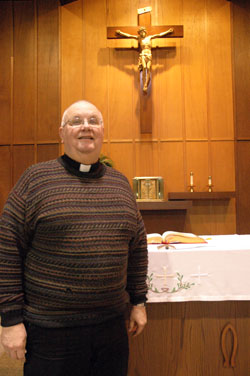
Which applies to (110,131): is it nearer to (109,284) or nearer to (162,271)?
(162,271)

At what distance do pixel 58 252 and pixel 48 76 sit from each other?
16.1 ft

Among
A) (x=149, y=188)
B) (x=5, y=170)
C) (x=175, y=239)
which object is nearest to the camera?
(x=175, y=239)

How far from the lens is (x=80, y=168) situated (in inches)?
57.2

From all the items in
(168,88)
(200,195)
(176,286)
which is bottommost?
(176,286)

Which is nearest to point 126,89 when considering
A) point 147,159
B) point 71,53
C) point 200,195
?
point 71,53

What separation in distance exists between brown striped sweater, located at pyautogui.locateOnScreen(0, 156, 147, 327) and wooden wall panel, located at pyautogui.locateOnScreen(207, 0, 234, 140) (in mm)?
4478

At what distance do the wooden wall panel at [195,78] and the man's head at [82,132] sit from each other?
4.19m

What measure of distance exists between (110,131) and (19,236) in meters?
4.33

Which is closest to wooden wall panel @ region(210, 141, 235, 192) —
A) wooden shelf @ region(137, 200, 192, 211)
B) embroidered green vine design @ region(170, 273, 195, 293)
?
wooden shelf @ region(137, 200, 192, 211)

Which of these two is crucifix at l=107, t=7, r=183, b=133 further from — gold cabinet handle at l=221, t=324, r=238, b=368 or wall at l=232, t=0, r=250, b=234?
gold cabinet handle at l=221, t=324, r=238, b=368

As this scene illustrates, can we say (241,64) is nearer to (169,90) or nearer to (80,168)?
(169,90)

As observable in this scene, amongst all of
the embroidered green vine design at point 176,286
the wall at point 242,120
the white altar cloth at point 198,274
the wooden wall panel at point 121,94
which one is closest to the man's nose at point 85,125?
the white altar cloth at point 198,274

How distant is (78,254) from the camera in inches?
51.2

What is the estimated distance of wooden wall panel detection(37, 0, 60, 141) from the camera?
5.53 metres
